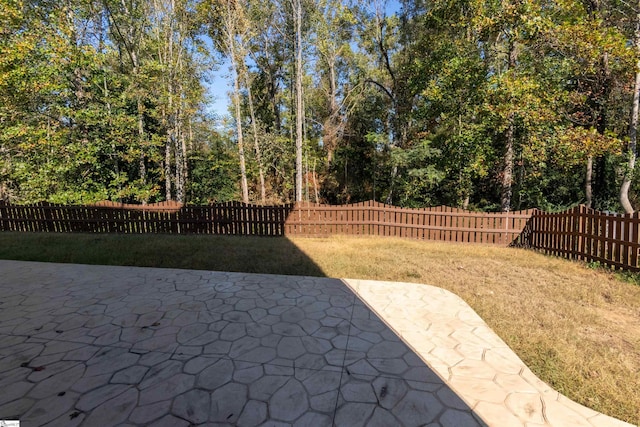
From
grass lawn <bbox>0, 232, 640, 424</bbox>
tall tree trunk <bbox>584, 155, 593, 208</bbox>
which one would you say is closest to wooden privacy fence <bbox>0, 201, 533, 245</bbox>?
grass lawn <bbox>0, 232, 640, 424</bbox>

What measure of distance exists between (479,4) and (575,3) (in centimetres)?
226

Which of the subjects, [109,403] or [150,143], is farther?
[150,143]

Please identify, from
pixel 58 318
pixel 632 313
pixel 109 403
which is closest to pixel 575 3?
pixel 632 313

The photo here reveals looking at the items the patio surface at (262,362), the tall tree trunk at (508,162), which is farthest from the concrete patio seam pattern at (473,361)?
the tall tree trunk at (508,162)

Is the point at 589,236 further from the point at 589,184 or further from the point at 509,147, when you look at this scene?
the point at 589,184

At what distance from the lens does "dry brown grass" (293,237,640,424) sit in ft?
7.64

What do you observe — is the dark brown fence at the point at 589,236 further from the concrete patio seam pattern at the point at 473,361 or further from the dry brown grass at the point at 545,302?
the concrete patio seam pattern at the point at 473,361

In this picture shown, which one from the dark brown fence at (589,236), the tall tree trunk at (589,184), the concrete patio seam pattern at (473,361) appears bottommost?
the concrete patio seam pattern at (473,361)

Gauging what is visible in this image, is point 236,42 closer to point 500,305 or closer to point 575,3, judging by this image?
point 575,3

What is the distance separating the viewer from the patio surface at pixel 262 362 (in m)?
1.99

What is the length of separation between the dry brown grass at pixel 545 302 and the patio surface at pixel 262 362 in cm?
24

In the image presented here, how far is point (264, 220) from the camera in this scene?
27.7ft

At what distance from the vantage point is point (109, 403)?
2.08 metres

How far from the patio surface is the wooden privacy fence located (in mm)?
3932
